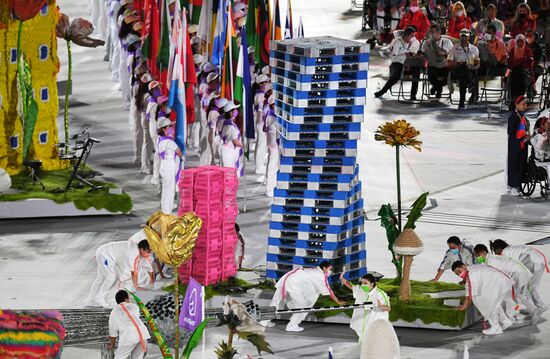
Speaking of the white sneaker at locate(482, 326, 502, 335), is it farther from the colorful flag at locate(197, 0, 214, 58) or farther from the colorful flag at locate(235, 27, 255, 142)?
the colorful flag at locate(197, 0, 214, 58)

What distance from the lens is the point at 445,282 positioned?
2489cm

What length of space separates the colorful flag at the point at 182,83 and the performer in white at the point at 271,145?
145 cm

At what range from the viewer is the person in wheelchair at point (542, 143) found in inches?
1193

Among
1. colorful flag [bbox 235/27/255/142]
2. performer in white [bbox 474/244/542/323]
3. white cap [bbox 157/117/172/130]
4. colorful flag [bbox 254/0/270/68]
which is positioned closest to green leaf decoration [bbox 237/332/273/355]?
performer in white [bbox 474/244/542/323]

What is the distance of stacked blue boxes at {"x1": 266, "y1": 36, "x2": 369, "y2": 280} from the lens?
77.0ft

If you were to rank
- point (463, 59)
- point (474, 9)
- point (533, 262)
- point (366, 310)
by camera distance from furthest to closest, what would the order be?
point (474, 9) → point (463, 59) → point (533, 262) → point (366, 310)

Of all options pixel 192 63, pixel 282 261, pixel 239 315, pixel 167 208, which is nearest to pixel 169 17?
pixel 192 63

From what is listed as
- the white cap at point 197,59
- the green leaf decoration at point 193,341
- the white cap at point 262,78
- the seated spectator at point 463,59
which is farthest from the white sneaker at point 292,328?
the seated spectator at point 463,59

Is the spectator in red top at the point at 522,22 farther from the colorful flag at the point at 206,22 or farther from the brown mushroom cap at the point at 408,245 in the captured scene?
the brown mushroom cap at the point at 408,245

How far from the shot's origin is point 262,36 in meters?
32.9

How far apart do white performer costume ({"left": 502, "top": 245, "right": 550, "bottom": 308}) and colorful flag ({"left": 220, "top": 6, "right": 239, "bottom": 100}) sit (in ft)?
26.3

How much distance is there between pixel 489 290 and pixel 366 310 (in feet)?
6.76

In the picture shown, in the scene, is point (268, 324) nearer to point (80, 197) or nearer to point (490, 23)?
point (80, 197)

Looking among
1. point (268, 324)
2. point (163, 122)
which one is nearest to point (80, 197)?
point (163, 122)
